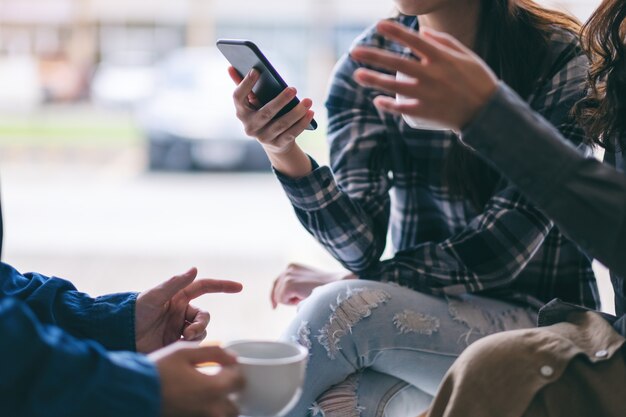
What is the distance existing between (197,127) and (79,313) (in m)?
7.50

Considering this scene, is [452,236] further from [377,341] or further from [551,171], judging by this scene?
[551,171]

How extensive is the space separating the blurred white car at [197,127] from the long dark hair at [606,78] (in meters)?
7.26

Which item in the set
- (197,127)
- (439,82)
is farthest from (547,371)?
(197,127)

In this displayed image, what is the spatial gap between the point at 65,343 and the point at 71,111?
12.9 meters

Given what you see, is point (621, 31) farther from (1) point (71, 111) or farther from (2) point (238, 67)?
(1) point (71, 111)

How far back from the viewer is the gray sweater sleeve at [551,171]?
2.95 ft

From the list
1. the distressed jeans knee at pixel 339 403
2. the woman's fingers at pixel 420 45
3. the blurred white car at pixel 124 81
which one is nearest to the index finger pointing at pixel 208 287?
the distressed jeans knee at pixel 339 403

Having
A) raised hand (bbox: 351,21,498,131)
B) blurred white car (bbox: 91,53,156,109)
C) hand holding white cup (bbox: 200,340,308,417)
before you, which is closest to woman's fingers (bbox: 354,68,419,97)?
raised hand (bbox: 351,21,498,131)

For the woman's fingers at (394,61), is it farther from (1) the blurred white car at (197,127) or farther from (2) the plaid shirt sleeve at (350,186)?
(1) the blurred white car at (197,127)

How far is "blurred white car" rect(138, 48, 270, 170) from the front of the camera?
8562mm

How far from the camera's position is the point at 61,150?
10297 millimetres

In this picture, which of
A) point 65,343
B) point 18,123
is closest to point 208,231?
point 65,343

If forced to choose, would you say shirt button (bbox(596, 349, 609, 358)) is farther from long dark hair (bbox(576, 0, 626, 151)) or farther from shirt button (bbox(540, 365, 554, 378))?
long dark hair (bbox(576, 0, 626, 151))

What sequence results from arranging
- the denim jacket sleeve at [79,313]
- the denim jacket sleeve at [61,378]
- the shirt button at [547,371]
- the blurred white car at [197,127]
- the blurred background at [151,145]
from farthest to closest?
the blurred white car at [197,127] < the blurred background at [151,145] < the denim jacket sleeve at [79,313] < the shirt button at [547,371] < the denim jacket sleeve at [61,378]
